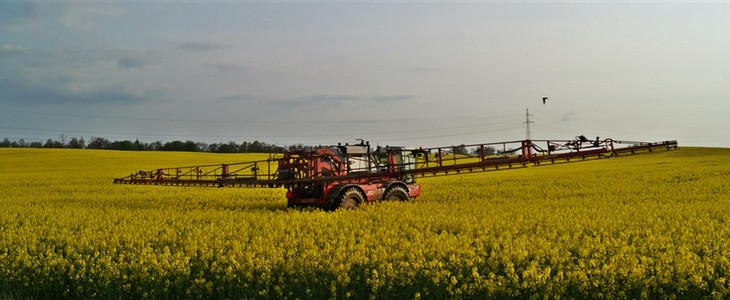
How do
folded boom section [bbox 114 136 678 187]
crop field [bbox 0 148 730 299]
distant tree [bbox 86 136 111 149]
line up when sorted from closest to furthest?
crop field [bbox 0 148 730 299], folded boom section [bbox 114 136 678 187], distant tree [bbox 86 136 111 149]

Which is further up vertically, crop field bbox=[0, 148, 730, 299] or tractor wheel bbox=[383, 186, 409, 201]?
tractor wheel bbox=[383, 186, 409, 201]

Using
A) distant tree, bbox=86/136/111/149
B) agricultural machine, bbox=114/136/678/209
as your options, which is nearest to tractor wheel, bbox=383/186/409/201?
agricultural machine, bbox=114/136/678/209

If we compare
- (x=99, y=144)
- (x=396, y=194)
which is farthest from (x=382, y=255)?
(x=99, y=144)

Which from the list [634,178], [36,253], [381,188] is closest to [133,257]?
[36,253]

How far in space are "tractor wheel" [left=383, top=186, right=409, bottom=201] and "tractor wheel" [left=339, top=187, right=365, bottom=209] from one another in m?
1.18

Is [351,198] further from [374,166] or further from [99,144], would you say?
[99,144]

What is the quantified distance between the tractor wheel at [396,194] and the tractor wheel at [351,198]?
1.18 metres

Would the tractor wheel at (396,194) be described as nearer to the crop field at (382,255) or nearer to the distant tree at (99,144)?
the crop field at (382,255)

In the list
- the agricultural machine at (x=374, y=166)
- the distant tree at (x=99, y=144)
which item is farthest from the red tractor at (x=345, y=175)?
the distant tree at (x=99, y=144)

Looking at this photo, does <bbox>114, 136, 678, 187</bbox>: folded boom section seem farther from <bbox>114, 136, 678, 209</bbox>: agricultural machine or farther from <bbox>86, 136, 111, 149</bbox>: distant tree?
<bbox>86, 136, 111, 149</bbox>: distant tree

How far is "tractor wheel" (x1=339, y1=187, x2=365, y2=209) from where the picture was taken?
17188mm

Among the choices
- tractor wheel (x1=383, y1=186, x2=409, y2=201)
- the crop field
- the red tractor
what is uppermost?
the red tractor

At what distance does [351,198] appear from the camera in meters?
17.6

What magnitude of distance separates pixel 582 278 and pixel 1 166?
6052 centimetres
